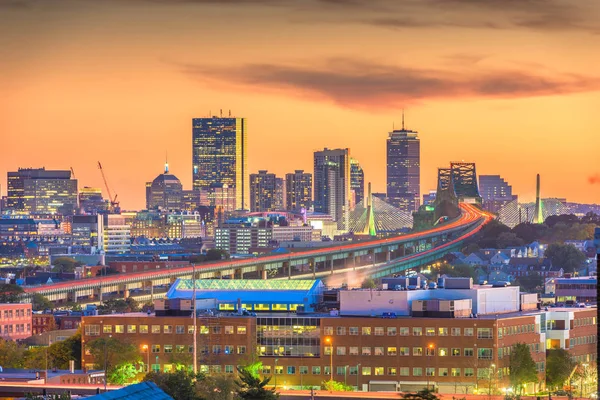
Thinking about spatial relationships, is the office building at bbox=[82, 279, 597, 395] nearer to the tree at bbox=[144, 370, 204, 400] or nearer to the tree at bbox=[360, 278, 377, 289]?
the tree at bbox=[144, 370, 204, 400]

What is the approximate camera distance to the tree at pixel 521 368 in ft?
254

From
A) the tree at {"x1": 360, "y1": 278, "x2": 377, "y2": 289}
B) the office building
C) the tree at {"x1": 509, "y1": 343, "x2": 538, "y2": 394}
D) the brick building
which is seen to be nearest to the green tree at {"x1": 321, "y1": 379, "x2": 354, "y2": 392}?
the office building

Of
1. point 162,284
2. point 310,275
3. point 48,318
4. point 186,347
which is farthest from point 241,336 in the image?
point 310,275

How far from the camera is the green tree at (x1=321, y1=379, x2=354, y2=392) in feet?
254

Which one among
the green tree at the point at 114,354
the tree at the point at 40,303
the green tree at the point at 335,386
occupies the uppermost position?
the green tree at the point at 114,354

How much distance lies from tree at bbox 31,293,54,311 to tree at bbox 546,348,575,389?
55515 mm

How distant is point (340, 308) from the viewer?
3403 inches

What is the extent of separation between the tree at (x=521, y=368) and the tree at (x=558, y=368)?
6.12 feet

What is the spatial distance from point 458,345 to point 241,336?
32.6 feet

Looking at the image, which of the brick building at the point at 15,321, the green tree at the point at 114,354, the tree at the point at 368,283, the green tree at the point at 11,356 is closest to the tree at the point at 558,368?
the green tree at the point at 114,354

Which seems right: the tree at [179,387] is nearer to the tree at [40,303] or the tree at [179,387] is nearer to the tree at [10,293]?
the tree at [10,293]

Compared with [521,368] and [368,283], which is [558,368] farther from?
[368,283]

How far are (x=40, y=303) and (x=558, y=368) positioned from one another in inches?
2467

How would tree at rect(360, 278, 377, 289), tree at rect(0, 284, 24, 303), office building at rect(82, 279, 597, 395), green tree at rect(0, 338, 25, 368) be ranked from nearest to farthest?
office building at rect(82, 279, 597, 395), green tree at rect(0, 338, 25, 368), tree at rect(0, 284, 24, 303), tree at rect(360, 278, 377, 289)
